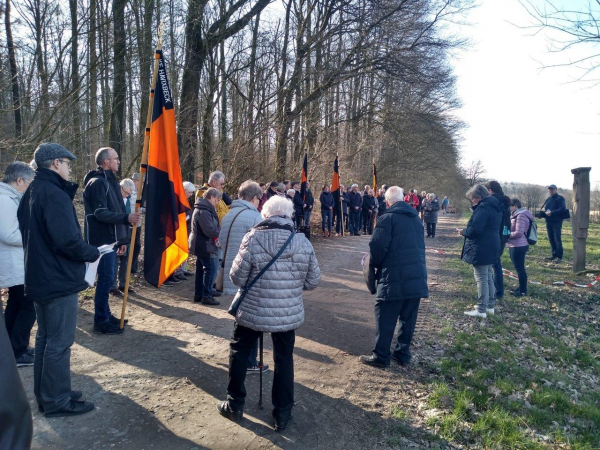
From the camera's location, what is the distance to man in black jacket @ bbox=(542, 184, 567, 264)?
12141 millimetres

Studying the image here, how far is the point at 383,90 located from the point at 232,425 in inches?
842

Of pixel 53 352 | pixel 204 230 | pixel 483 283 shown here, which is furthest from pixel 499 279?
pixel 53 352

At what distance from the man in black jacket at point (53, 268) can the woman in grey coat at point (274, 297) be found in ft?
4.28

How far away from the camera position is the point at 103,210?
5164mm

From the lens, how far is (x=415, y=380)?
15.4 feet

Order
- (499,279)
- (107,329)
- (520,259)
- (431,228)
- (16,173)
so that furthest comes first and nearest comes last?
(431,228)
(520,259)
(499,279)
(107,329)
(16,173)

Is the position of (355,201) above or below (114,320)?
above

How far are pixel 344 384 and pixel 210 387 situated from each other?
1.38 meters

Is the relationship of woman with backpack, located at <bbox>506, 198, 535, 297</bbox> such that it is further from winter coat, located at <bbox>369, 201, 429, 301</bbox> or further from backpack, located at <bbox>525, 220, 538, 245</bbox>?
winter coat, located at <bbox>369, 201, 429, 301</bbox>

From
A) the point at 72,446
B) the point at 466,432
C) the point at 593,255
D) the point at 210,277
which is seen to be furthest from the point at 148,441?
the point at 593,255

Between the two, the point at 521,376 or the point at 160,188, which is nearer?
the point at 521,376

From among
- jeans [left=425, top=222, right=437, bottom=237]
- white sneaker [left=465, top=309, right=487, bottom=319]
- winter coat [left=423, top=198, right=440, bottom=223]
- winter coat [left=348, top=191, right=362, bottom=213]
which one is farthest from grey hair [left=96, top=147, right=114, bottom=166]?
jeans [left=425, top=222, right=437, bottom=237]

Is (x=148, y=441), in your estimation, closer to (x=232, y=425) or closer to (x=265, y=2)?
→ (x=232, y=425)

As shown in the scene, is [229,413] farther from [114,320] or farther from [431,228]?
[431,228]
